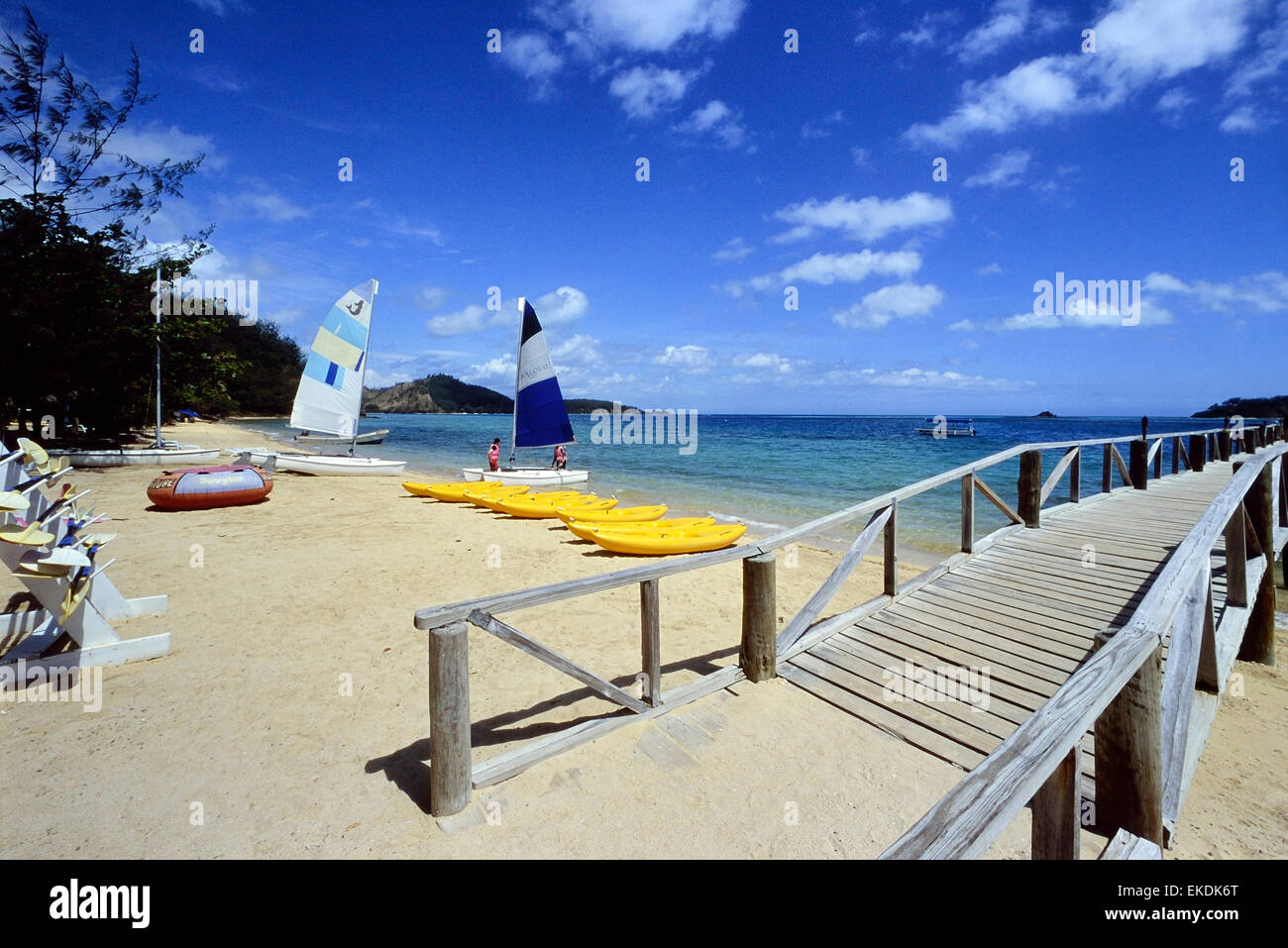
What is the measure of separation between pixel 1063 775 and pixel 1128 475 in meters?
13.9

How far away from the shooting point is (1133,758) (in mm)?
2150

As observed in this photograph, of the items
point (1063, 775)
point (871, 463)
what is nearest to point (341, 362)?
point (1063, 775)

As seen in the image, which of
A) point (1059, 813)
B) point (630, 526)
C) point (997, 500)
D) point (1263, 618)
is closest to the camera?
point (1059, 813)

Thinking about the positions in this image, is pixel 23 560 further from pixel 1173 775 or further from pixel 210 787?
pixel 1173 775

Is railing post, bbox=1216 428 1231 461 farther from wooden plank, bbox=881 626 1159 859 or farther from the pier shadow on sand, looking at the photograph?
wooden plank, bbox=881 626 1159 859

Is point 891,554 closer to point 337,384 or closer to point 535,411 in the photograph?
point 535,411

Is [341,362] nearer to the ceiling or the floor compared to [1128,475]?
nearer to the ceiling

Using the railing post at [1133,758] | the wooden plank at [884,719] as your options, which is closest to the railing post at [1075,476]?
the wooden plank at [884,719]

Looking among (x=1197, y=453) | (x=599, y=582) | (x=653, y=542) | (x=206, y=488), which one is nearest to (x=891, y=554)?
(x=599, y=582)

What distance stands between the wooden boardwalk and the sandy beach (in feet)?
1.16

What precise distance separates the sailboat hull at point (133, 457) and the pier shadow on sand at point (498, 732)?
19.2 meters

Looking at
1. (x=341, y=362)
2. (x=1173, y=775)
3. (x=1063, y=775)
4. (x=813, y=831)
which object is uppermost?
(x=341, y=362)

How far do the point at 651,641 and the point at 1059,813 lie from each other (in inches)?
93.9

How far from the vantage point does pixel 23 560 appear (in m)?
4.04
